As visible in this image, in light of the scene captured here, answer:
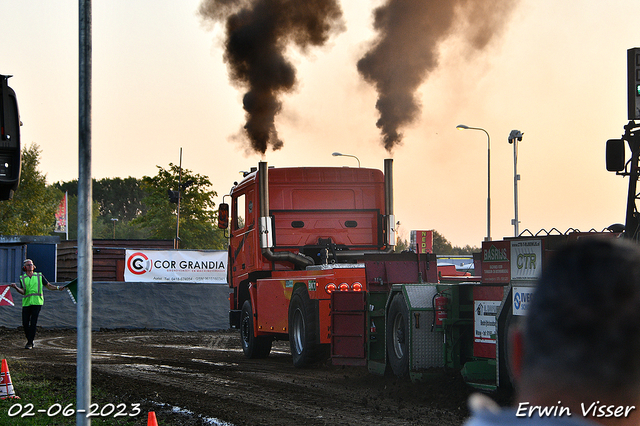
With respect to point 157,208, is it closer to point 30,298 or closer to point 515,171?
point 515,171

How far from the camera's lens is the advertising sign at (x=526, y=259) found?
26.5 feet

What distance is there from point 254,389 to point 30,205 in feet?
223

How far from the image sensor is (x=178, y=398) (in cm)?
991

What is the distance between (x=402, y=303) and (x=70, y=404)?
14.0 ft

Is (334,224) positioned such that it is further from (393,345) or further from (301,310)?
(393,345)

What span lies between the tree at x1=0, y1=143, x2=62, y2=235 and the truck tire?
63.3 meters

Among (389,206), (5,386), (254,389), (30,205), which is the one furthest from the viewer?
(30,205)

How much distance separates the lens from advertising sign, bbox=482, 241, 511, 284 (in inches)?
338

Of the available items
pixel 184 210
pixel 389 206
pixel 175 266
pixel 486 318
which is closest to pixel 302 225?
pixel 389 206

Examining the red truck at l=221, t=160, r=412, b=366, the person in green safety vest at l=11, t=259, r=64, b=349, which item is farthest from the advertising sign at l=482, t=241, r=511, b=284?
the person in green safety vest at l=11, t=259, r=64, b=349

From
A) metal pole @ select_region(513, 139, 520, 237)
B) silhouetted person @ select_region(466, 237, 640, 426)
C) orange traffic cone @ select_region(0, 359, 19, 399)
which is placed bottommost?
orange traffic cone @ select_region(0, 359, 19, 399)

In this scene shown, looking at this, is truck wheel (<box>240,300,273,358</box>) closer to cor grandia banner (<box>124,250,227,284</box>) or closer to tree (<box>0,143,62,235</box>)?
cor grandia banner (<box>124,250,227,284</box>)

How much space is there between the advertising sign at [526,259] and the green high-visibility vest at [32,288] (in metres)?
12.1

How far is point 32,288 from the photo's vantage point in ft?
56.9
